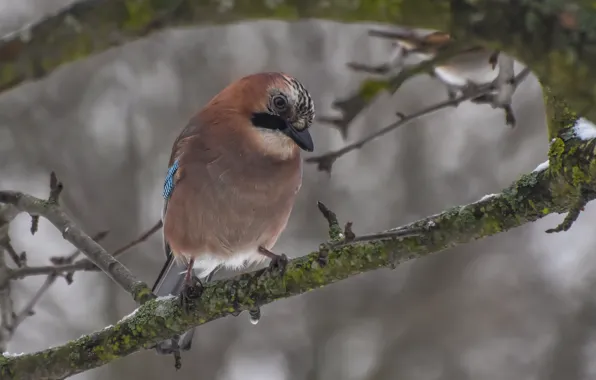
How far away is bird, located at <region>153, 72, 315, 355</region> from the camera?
9.96 ft

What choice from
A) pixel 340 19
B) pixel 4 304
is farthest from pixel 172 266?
pixel 340 19

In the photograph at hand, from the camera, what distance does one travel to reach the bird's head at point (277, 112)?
3064 mm

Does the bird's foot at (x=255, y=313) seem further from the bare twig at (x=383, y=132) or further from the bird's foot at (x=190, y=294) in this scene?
the bare twig at (x=383, y=132)

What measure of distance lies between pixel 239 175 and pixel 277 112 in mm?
335

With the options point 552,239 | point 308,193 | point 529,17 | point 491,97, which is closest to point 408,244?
point 491,97

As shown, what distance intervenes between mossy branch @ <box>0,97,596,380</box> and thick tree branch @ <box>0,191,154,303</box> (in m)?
0.27

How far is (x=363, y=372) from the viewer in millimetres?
7441

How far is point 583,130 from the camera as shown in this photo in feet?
5.70

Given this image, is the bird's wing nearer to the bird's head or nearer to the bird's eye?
the bird's head

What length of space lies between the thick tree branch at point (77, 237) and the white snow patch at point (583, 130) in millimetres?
1627

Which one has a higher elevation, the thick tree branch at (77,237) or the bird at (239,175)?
the bird at (239,175)

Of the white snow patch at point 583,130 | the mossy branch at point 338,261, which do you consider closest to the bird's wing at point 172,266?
the mossy branch at point 338,261

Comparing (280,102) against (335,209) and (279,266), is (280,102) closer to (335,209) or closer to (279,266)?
(279,266)

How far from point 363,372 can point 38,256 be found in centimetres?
367
